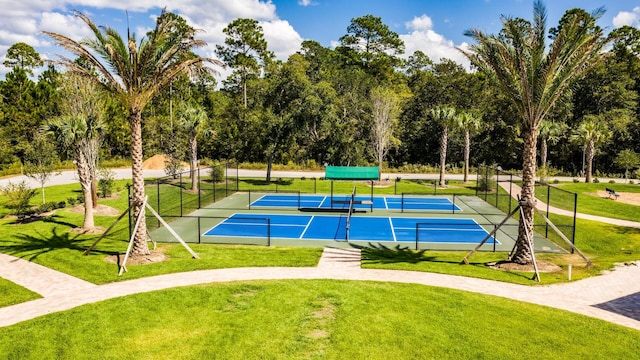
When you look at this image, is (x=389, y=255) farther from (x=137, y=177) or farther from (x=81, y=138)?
(x=81, y=138)

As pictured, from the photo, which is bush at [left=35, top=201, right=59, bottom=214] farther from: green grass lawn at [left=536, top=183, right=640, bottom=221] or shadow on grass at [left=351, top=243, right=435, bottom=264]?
green grass lawn at [left=536, top=183, right=640, bottom=221]

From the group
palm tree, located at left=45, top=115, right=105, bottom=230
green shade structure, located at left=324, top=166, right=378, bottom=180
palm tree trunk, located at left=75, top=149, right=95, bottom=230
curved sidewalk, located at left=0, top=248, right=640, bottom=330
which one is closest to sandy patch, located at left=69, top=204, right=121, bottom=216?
palm tree, located at left=45, top=115, right=105, bottom=230

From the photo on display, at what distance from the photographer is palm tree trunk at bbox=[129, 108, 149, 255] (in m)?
16.5

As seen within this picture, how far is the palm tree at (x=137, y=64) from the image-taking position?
15766mm

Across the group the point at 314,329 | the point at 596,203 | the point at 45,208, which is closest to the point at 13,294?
the point at 314,329

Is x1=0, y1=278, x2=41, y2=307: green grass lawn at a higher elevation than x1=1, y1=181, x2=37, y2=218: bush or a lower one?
lower

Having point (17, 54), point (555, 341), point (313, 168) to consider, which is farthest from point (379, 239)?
point (17, 54)

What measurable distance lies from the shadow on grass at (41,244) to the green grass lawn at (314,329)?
6.84 m

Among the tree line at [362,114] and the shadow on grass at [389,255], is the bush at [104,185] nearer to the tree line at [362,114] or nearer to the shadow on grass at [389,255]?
the tree line at [362,114]

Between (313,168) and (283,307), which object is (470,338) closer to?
(283,307)

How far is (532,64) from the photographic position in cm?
1574

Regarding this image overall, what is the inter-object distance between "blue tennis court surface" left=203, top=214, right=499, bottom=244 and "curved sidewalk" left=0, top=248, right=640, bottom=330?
563 cm

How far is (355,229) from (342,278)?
9.35 m

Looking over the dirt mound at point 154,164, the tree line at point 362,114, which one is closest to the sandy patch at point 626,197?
the tree line at point 362,114
